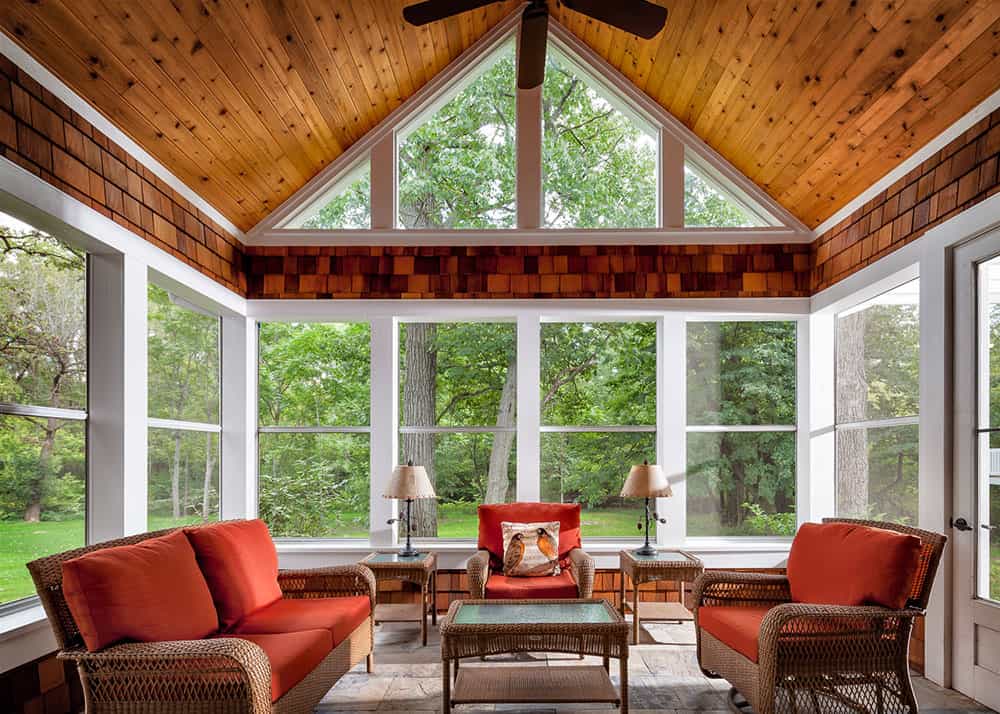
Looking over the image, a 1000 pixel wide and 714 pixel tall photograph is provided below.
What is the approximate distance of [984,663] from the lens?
3793 mm

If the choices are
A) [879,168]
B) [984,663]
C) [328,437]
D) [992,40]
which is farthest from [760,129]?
[328,437]

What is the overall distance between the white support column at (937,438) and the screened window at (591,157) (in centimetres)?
222

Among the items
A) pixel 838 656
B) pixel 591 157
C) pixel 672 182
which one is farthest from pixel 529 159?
pixel 838 656

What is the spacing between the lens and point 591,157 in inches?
237

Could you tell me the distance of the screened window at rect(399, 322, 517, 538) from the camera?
6055mm

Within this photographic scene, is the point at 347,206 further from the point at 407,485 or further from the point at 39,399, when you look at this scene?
the point at 39,399

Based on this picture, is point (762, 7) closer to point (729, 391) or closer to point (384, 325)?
point (729, 391)

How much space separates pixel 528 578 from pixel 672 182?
9.93 ft

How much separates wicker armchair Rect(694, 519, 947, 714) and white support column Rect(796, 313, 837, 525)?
94.7 inches

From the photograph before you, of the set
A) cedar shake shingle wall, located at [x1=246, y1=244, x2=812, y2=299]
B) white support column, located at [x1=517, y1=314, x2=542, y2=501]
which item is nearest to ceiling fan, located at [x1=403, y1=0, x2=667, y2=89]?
cedar shake shingle wall, located at [x1=246, y1=244, x2=812, y2=299]

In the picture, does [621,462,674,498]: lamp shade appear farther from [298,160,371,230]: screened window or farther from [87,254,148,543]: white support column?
[87,254,148,543]: white support column

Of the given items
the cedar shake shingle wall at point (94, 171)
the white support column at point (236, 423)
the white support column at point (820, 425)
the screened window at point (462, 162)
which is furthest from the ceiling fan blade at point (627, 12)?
the white support column at point (236, 423)

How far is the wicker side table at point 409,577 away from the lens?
5.11 metres

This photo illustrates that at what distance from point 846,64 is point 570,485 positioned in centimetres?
336
